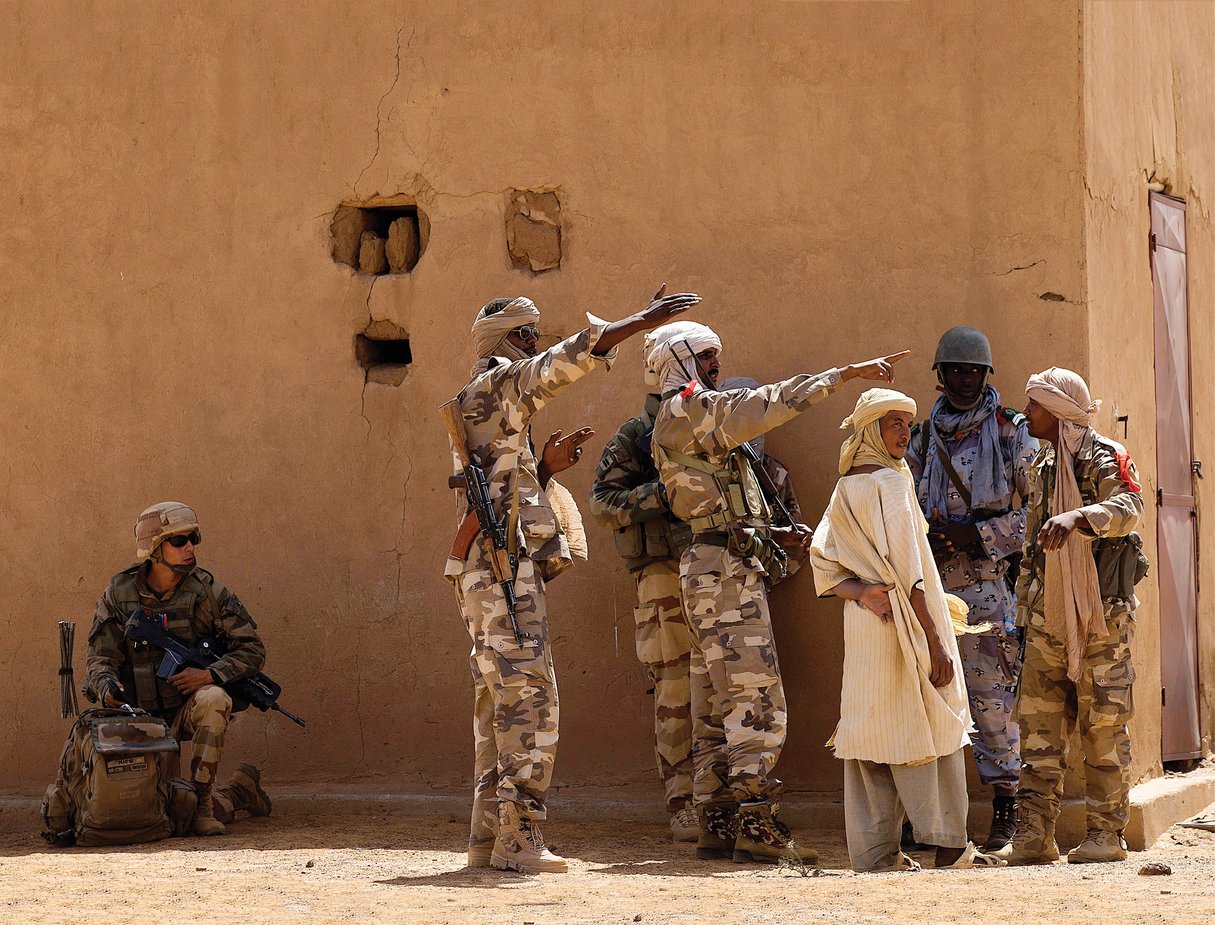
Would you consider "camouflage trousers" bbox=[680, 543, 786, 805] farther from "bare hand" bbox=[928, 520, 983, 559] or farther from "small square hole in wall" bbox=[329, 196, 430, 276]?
"small square hole in wall" bbox=[329, 196, 430, 276]

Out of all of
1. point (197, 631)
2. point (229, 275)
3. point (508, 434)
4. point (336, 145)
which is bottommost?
point (197, 631)

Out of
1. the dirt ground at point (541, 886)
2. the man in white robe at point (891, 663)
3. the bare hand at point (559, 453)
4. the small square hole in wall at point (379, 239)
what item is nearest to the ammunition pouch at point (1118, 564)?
the man in white robe at point (891, 663)

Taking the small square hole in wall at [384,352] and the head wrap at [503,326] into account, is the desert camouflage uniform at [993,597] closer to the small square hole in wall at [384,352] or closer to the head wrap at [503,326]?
the head wrap at [503,326]

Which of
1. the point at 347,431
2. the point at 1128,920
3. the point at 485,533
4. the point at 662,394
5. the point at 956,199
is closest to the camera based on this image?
the point at 1128,920

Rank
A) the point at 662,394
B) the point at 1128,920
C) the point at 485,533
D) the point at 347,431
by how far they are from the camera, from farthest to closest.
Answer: the point at 347,431 < the point at 662,394 < the point at 485,533 < the point at 1128,920

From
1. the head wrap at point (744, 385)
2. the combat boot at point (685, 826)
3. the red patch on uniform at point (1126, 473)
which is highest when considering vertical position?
the head wrap at point (744, 385)

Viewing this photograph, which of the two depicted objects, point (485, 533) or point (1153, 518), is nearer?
point (485, 533)

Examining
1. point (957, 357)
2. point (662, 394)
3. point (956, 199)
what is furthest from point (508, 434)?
point (956, 199)

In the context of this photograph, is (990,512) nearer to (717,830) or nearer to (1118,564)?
(1118,564)

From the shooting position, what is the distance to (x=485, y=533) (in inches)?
217

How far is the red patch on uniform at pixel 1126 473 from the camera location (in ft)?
18.1

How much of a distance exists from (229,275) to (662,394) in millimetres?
2454

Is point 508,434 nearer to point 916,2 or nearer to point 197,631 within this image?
point 197,631

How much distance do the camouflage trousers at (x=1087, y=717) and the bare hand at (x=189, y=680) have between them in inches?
129
